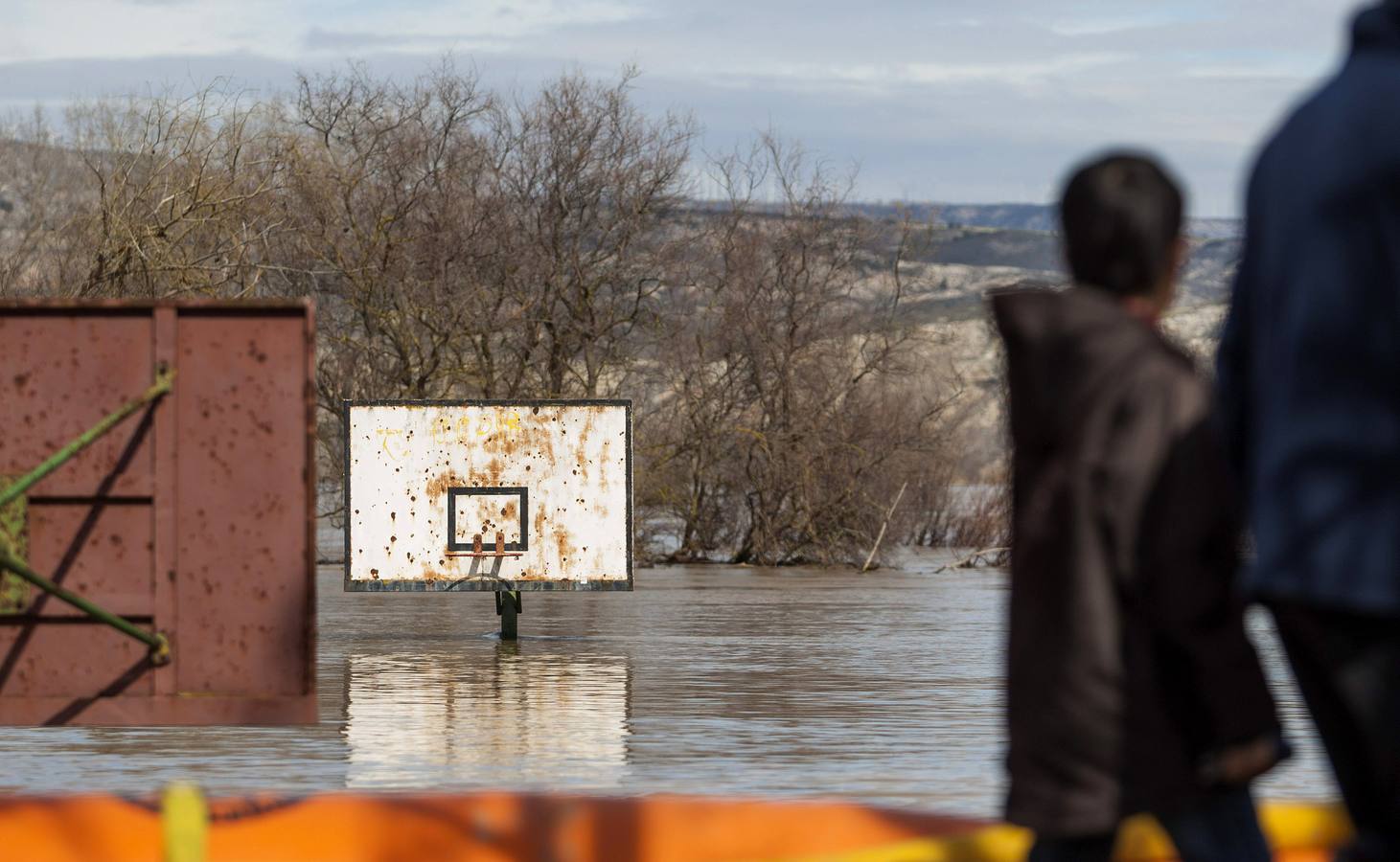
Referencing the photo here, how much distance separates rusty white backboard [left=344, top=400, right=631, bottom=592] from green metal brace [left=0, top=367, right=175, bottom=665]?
16.2m

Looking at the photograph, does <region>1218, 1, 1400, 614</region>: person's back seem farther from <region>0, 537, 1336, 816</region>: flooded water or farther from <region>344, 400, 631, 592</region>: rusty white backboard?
<region>344, 400, 631, 592</region>: rusty white backboard

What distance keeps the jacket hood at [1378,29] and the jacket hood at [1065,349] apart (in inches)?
23.4

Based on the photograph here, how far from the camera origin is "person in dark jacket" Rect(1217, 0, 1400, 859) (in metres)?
3.40

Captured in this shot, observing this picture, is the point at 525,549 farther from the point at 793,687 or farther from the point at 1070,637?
the point at 1070,637

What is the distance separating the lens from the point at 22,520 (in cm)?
702

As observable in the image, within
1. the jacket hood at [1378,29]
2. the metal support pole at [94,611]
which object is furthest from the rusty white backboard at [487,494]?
the jacket hood at [1378,29]

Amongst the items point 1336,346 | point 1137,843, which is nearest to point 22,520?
point 1137,843

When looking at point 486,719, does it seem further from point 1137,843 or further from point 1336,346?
point 1336,346

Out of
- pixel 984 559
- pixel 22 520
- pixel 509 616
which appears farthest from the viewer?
pixel 984 559

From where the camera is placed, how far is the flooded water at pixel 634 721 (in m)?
10.9

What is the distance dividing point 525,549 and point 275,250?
18206 mm

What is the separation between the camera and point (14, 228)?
49.7 meters

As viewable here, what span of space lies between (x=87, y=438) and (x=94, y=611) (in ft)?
1.79

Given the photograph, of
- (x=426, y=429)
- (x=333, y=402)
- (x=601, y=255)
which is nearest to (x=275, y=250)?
(x=333, y=402)
